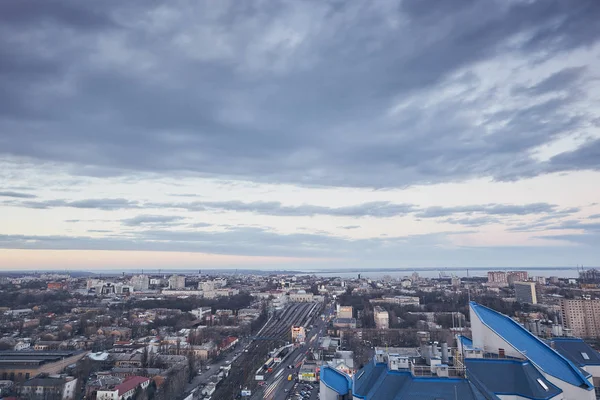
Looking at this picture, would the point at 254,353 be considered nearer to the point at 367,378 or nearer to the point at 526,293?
the point at 367,378

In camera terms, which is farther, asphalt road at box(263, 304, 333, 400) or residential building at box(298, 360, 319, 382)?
residential building at box(298, 360, 319, 382)

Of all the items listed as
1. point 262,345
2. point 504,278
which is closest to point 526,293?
point 504,278

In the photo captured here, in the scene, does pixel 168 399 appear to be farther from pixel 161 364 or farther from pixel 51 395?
pixel 161 364

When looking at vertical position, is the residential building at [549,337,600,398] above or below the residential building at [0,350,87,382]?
above

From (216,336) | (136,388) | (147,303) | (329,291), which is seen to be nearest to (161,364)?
(136,388)

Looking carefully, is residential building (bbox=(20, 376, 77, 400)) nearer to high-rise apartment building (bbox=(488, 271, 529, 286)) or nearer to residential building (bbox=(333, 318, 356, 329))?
residential building (bbox=(333, 318, 356, 329))

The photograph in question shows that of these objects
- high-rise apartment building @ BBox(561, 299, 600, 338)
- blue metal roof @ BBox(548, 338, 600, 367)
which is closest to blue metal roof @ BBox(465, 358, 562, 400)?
blue metal roof @ BBox(548, 338, 600, 367)
